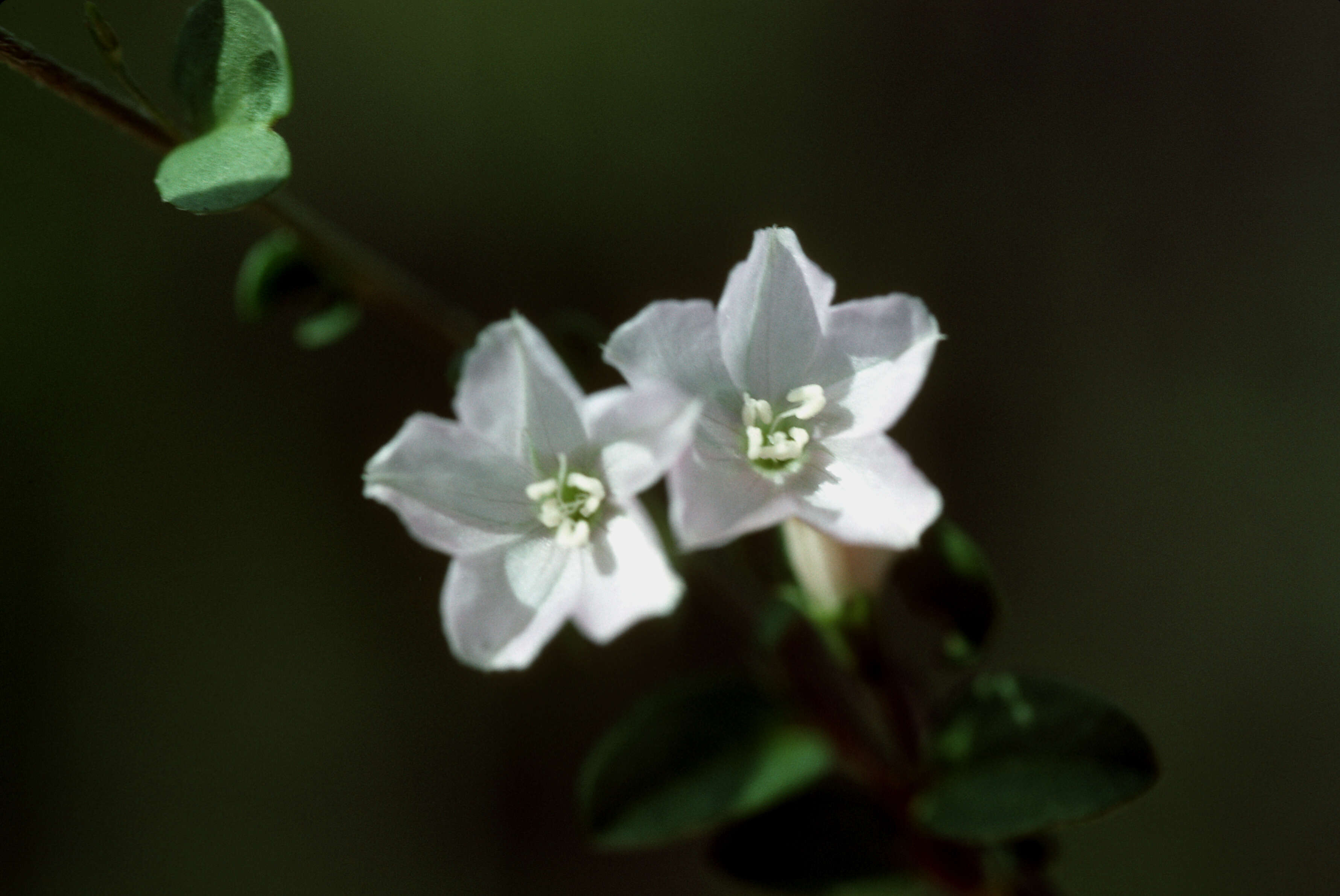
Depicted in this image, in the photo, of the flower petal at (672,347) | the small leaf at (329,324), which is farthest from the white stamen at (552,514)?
the small leaf at (329,324)

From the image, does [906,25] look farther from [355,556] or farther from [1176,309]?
[355,556]

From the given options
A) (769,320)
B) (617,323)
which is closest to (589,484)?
(769,320)

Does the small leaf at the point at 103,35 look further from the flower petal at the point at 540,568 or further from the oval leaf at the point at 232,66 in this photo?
the flower petal at the point at 540,568

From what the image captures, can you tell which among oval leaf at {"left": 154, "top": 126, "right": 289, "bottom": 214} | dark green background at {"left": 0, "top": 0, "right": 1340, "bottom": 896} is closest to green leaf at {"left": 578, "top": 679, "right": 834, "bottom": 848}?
oval leaf at {"left": 154, "top": 126, "right": 289, "bottom": 214}

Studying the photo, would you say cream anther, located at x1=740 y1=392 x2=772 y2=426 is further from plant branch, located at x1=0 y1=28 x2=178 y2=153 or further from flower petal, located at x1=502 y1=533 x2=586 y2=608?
plant branch, located at x1=0 y1=28 x2=178 y2=153

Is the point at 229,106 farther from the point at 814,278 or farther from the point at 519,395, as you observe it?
the point at 814,278

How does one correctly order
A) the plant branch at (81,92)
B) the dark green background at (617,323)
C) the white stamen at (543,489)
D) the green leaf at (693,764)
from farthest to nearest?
the dark green background at (617,323), the green leaf at (693,764), the white stamen at (543,489), the plant branch at (81,92)

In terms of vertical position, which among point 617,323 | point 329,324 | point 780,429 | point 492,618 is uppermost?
point 617,323
